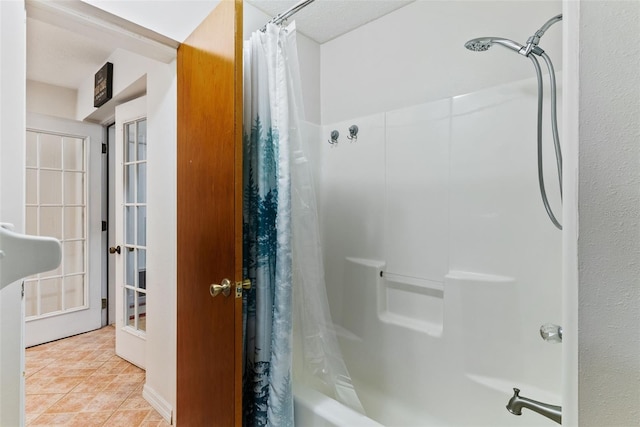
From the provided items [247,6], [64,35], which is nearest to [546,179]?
[247,6]

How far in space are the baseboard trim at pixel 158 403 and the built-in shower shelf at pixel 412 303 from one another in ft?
4.36

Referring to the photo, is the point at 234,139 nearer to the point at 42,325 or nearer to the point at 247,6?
the point at 247,6

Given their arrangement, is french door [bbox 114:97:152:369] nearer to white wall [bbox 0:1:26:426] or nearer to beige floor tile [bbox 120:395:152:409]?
beige floor tile [bbox 120:395:152:409]

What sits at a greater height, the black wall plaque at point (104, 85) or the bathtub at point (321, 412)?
the black wall plaque at point (104, 85)

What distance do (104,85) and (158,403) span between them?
232 centimetres

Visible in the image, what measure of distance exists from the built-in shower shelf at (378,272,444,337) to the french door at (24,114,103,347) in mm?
2603

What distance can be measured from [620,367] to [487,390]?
3.58 ft

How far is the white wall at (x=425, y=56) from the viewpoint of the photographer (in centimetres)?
127

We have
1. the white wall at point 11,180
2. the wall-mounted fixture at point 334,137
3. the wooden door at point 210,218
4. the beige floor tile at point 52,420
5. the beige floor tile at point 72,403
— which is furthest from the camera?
the wall-mounted fixture at point 334,137

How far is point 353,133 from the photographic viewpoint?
1.77 m

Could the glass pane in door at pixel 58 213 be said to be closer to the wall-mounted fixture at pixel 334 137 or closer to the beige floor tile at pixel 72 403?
the beige floor tile at pixel 72 403

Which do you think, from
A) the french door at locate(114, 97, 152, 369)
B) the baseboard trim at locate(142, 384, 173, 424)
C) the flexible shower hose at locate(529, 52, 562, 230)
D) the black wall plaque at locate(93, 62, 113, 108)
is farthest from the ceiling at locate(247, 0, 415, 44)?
the baseboard trim at locate(142, 384, 173, 424)

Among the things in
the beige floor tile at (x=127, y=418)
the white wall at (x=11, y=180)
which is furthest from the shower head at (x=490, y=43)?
the beige floor tile at (x=127, y=418)

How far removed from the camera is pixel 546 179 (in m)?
1.19
